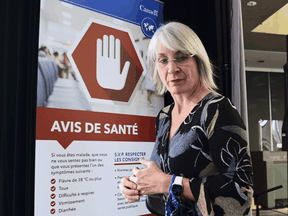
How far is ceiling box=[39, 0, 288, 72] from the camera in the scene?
4.81 ft

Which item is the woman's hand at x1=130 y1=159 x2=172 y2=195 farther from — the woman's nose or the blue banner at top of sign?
the blue banner at top of sign

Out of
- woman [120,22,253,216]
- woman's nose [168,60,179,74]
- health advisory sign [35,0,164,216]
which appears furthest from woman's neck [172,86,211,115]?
health advisory sign [35,0,164,216]

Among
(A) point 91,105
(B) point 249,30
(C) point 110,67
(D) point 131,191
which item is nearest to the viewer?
(D) point 131,191

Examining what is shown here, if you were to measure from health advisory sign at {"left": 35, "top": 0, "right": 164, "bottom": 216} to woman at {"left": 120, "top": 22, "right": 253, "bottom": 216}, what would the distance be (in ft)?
1.82

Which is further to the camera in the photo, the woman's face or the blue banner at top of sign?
the blue banner at top of sign

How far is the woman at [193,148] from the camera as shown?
83 centimetres

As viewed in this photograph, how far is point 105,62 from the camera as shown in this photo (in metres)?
1.69

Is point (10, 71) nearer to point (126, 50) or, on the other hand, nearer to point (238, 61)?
point (126, 50)

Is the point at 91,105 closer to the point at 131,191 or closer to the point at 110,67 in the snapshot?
the point at 110,67

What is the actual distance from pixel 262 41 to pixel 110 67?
4.72 m

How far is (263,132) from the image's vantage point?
6.74 m

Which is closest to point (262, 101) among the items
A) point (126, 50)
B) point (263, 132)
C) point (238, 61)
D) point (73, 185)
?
point (263, 132)

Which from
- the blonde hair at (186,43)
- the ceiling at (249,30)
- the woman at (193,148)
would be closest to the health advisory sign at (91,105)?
the ceiling at (249,30)

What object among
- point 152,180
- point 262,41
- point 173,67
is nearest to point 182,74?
point 173,67
